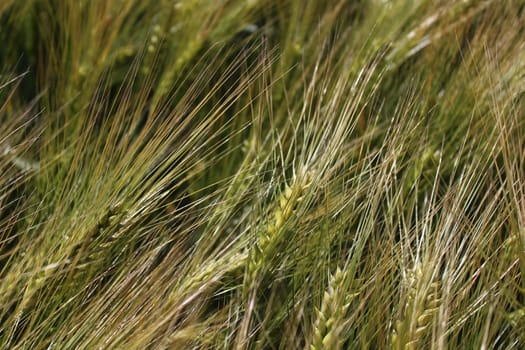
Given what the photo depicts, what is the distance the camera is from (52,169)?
3.88 feet

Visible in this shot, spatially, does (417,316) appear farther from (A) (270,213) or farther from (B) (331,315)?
(A) (270,213)

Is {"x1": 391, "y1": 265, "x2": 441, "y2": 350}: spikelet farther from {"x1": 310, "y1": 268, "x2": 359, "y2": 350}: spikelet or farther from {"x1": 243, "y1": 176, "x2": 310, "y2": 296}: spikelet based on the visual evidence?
{"x1": 243, "y1": 176, "x2": 310, "y2": 296}: spikelet

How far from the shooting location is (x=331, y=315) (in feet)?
3.04

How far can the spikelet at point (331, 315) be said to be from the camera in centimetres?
90

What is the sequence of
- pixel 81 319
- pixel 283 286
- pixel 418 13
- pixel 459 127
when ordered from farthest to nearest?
pixel 418 13 → pixel 459 127 → pixel 283 286 → pixel 81 319

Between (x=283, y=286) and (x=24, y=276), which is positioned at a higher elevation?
(x=24, y=276)

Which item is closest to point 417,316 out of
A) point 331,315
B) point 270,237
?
point 331,315

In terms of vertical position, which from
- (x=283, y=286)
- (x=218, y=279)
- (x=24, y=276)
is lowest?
(x=283, y=286)

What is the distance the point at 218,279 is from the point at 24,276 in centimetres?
22

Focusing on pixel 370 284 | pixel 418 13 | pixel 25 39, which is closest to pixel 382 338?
pixel 370 284

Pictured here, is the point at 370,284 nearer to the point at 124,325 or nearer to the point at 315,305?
the point at 315,305

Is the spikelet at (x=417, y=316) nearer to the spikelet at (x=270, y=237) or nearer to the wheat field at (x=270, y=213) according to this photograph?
the wheat field at (x=270, y=213)

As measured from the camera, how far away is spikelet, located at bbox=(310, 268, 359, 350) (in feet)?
2.96

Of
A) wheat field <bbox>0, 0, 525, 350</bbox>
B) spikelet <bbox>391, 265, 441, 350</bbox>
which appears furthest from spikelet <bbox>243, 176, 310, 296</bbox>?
A: spikelet <bbox>391, 265, 441, 350</bbox>
